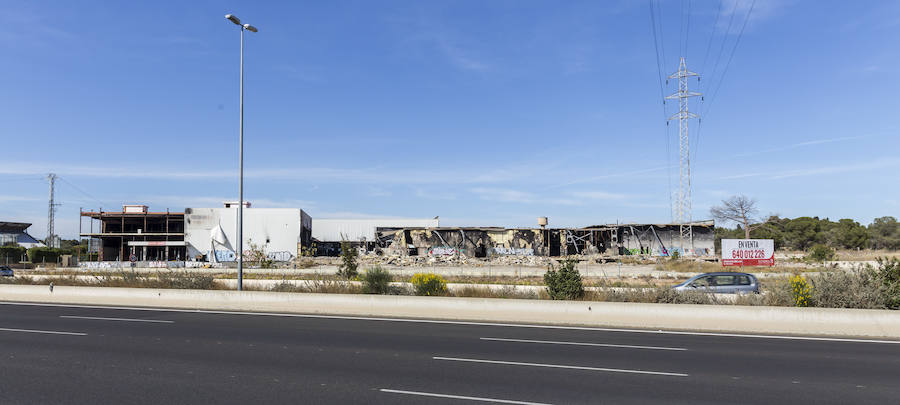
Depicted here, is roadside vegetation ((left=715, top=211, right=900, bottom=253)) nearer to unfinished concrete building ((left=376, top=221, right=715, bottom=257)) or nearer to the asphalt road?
unfinished concrete building ((left=376, top=221, right=715, bottom=257))

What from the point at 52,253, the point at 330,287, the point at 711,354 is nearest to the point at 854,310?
the point at 711,354

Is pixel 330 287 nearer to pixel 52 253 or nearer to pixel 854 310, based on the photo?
pixel 854 310

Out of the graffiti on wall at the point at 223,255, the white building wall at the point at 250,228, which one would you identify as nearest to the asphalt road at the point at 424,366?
the white building wall at the point at 250,228

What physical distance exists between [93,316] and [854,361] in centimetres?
2036

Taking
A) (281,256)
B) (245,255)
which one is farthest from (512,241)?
(245,255)

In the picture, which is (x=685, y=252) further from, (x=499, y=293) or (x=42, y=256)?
(x=42, y=256)

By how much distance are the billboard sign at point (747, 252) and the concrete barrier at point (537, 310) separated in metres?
27.3

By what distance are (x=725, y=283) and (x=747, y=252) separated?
2368 centimetres

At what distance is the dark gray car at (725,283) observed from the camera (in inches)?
777

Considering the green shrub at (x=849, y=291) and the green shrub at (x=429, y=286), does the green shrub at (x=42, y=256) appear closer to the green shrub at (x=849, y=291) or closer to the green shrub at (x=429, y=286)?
the green shrub at (x=429, y=286)

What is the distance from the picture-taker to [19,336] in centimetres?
1346

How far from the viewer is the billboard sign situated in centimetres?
4035

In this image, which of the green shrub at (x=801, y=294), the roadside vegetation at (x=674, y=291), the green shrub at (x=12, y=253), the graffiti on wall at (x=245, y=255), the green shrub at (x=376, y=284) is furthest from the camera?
the graffiti on wall at (x=245, y=255)

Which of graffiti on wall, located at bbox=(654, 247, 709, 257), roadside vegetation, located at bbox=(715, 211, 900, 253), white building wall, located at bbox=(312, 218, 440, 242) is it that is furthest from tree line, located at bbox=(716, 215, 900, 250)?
white building wall, located at bbox=(312, 218, 440, 242)
